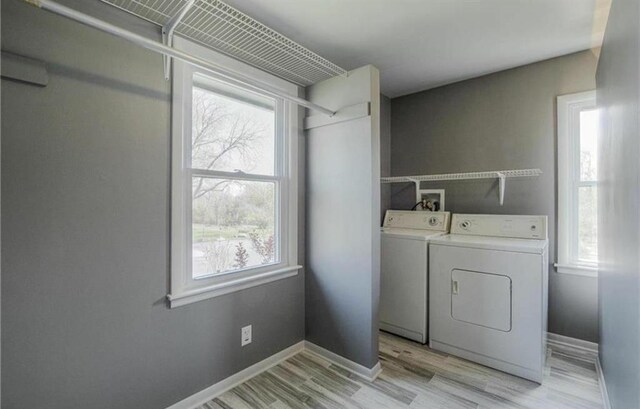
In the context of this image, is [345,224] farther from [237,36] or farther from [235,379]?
[237,36]

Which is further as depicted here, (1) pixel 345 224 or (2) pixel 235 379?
(1) pixel 345 224

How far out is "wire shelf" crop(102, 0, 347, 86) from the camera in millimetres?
1467

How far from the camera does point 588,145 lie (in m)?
2.29

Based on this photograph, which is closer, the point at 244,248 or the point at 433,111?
the point at 244,248

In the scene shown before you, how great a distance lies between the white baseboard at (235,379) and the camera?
174 cm

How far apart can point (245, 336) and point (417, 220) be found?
1834 millimetres

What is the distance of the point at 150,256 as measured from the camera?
1.58 m

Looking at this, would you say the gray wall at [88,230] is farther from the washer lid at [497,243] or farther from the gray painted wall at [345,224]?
the washer lid at [497,243]

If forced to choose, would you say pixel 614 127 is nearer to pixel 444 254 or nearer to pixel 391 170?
pixel 444 254

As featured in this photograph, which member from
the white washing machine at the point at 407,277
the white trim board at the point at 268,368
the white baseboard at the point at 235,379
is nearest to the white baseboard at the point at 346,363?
the white trim board at the point at 268,368

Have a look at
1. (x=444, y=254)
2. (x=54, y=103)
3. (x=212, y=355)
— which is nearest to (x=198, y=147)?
(x=54, y=103)

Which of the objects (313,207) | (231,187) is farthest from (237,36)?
(313,207)

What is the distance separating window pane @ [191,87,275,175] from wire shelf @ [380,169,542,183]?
1398 millimetres

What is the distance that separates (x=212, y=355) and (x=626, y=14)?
260 cm
